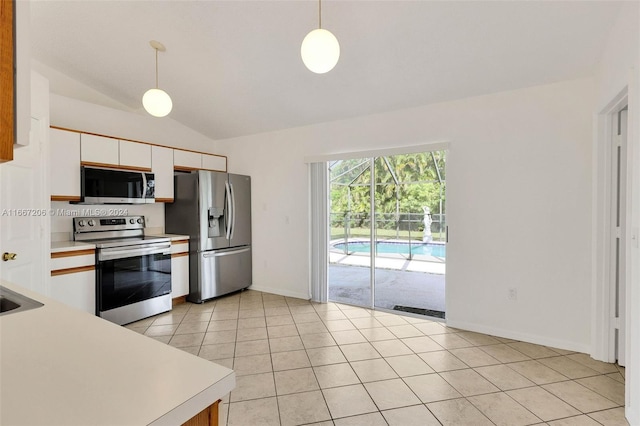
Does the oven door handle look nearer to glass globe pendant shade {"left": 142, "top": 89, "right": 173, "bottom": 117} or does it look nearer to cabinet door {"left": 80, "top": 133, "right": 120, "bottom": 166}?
cabinet door {"left": 80, "top": 133, "right": 120, "bottom": 166}

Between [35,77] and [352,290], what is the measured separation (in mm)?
4271

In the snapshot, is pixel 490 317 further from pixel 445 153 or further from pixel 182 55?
pixel 182 55

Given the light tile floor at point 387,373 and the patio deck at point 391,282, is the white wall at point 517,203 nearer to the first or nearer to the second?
the light tile floor at point 387,373

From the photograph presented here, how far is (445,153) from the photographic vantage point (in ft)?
11.5

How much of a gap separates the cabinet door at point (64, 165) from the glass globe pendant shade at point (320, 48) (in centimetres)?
282

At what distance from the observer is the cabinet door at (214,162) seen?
4.79 metres

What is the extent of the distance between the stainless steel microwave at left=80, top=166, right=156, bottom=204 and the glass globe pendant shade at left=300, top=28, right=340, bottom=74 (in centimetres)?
282

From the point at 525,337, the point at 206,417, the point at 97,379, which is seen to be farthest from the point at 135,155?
the point at 525,337

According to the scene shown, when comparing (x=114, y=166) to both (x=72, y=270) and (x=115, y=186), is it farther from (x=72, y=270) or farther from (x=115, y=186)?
(x=72, y=270)

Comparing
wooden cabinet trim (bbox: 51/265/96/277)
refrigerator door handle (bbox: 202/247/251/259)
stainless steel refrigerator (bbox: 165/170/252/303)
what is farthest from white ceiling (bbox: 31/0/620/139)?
wooden cabinet trim (bbox: 51/265/96/277)

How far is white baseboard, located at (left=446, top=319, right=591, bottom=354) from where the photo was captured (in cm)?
283

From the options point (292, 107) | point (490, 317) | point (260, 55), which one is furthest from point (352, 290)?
point (260, 55)

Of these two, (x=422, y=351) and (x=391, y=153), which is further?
(x=391, y=153)

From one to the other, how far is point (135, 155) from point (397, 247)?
362 centimetres
